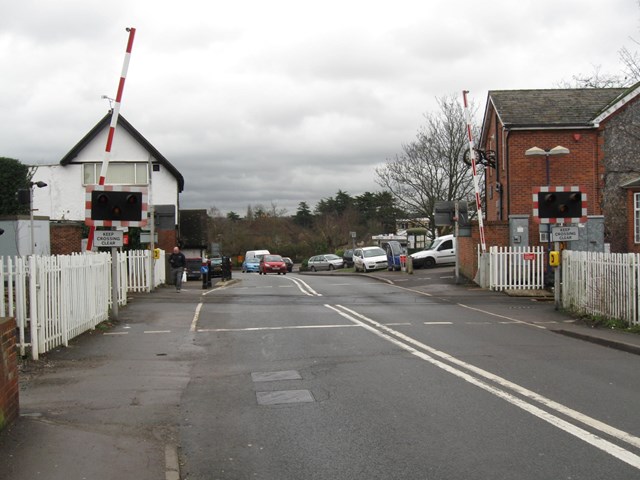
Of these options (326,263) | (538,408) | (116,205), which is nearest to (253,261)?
(326,263)

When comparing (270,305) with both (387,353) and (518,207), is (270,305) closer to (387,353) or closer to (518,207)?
(387,353)

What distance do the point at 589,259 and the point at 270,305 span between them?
27.8ft

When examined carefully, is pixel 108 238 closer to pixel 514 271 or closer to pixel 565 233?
pixel 565 233

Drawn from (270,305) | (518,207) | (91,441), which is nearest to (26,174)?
(270,305)

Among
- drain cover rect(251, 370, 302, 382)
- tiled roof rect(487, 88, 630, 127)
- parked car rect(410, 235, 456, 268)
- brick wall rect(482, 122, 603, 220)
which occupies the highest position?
tiled roof rect(487, 88, 630, 127)

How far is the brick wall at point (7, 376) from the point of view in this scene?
578cm

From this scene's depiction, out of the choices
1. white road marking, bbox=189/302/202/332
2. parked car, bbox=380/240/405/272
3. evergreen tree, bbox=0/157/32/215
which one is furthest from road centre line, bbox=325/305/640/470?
parked car, bbox=380/240/405/272

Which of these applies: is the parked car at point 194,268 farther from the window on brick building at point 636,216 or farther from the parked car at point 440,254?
the window on brick building at point 636,216

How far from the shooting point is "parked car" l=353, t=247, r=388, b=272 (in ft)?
141

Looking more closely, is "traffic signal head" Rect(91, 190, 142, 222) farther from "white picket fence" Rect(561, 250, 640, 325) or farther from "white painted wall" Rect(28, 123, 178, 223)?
"white painted wall" Rect(28, 123, 178, 223)

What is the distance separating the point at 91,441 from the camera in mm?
5590

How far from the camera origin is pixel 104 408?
6.89m

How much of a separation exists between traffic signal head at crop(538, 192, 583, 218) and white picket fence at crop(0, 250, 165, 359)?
1053cm

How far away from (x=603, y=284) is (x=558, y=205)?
2.77 metres
